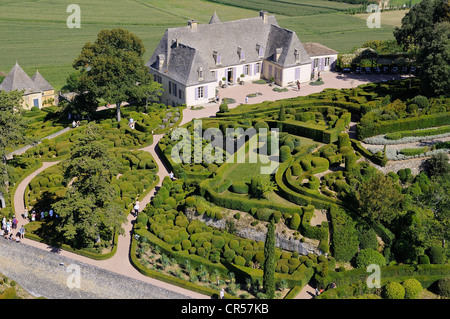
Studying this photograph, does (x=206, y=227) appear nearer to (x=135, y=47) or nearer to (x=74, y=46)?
(x=135, y=47)

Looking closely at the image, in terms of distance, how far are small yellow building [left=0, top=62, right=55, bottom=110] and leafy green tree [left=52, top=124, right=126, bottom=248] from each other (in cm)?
3635

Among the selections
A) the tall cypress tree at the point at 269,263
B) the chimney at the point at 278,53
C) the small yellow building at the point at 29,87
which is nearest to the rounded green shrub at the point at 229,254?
the tall cypress tree at the point at 269,263

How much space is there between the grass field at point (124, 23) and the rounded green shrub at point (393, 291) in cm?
7002

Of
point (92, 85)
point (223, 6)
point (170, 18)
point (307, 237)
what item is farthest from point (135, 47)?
point (223, 6)

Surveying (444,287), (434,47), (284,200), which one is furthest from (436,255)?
(434,47)

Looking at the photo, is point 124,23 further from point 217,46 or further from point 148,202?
point 148,202

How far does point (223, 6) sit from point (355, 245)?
380 ft

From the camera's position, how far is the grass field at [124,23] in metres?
120

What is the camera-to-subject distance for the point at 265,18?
324 feet

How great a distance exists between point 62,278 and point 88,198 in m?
7.72

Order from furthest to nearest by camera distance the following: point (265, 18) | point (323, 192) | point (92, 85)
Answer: point (265, 18) < point (92, 85) < point (323, 192)

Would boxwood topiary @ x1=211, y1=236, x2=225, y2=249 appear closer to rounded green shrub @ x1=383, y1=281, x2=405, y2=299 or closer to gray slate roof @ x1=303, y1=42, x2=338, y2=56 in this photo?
rounded green shrub @ x1=383, y1=281, x2=405, y2=299

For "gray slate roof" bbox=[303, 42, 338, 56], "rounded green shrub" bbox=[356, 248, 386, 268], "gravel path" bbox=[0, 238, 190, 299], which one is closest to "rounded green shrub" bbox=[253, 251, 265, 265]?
"gravel path" bbox=[0, 238, 190, 299]

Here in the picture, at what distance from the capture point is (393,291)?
172ft
